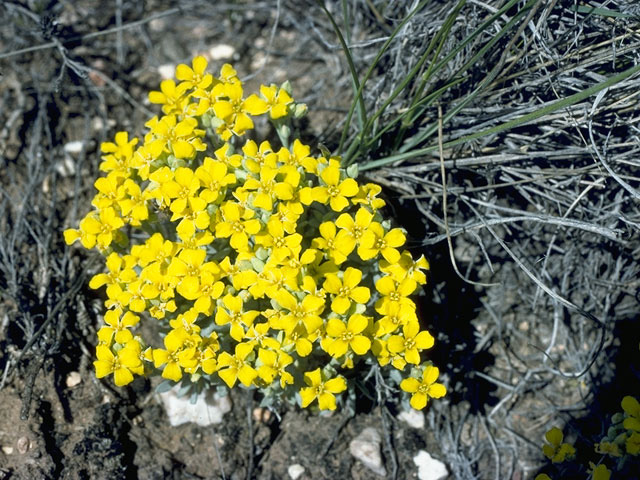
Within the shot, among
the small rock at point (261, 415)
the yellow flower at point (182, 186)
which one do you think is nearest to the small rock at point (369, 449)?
the small rock at point (261, 415)

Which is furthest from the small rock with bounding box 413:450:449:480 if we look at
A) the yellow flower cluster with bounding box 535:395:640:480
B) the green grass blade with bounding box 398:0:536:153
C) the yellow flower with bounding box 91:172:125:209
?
the yellow flower with bounding box 91:172:125:209

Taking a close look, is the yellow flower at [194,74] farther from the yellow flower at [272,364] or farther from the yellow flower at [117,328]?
the yellow flower at [272,364]

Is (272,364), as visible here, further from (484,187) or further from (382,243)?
(484,187)

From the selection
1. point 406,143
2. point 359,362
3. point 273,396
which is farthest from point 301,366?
point 406,143

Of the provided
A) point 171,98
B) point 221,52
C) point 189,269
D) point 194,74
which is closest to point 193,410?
point 189,269

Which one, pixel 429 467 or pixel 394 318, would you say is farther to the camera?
pixel 429 467
